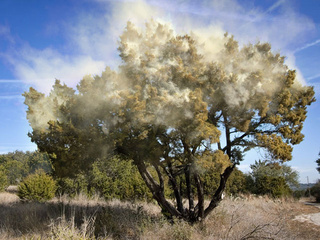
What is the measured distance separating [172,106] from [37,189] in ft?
32.7

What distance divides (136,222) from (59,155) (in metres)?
2.79

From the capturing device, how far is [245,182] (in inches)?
713

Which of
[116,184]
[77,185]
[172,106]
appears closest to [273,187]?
[116,184]

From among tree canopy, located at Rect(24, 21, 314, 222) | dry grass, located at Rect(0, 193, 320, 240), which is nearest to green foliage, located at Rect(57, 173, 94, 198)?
dry grass, located at Rect(0, 193, 320, 240)

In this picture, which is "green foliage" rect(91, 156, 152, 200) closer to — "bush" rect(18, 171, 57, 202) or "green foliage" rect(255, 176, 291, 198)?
"bush" rect(18, 171, 57, 202)

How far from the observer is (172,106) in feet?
19.2

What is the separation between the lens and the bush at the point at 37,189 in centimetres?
1241

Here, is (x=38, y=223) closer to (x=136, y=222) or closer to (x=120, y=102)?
(x=136, y=222)

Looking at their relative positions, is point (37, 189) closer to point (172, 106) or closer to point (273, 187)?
Result: point (172, 106)

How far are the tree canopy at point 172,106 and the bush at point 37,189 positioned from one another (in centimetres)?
738

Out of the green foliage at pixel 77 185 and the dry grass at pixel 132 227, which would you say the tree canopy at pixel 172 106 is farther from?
the green foliage at pixel 77 185

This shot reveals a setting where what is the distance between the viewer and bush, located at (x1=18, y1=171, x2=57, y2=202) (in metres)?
12.4

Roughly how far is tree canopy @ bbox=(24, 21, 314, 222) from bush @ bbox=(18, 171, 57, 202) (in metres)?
7.38

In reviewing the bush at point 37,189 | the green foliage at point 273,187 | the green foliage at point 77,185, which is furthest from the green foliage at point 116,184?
the green foliage at point 273,187
